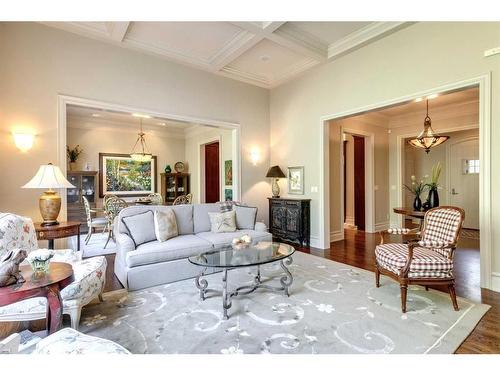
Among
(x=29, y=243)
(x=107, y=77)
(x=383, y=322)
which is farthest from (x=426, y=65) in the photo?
(x=29, y=243)

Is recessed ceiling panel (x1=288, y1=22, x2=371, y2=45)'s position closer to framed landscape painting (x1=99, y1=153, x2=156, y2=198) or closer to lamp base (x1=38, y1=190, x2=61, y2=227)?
lamp base (x1=38, y1=190, x2=61, y2=227)

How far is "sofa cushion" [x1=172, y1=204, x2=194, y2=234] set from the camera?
4.01 meters

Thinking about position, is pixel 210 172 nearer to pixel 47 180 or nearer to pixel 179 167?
pixel 179 167

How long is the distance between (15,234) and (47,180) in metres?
0.95

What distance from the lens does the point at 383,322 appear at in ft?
7.38

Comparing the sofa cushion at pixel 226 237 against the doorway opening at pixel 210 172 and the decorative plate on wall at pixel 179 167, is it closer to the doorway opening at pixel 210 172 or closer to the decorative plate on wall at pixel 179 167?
the doorway opening at pixel 210 172

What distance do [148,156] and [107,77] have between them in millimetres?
3426

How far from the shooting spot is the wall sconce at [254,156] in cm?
578

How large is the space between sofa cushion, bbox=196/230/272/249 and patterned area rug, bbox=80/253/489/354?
680mm

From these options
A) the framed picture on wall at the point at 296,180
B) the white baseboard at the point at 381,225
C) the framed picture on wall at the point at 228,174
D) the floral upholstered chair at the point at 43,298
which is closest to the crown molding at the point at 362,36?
the framed picture on wall at the point at 296,180

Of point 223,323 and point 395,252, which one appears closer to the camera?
point 223,323

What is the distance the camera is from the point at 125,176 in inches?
303

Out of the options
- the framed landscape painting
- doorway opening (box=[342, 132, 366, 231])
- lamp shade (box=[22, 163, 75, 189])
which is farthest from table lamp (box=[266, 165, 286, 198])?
the framed landscape painting
